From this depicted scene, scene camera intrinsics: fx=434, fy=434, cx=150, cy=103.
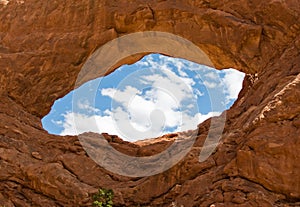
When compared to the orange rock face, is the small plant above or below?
below

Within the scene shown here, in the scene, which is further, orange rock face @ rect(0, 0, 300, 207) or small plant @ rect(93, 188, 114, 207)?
small plant @ rect(93, 188, 114, 207)

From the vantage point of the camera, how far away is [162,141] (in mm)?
17531

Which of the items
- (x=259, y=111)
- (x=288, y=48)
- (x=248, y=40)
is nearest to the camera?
(x=259, y=111)

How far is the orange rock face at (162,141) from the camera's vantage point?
40.6 ft

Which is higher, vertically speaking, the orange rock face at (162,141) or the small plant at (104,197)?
the orange rock face at (162,141)

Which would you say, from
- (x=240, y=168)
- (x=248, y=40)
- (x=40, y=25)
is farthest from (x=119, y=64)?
(x=240, y=168)

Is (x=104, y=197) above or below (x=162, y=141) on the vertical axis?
below

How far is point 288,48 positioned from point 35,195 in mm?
10134

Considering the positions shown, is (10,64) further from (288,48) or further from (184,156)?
(288,48)

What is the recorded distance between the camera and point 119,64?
19891 millimetres

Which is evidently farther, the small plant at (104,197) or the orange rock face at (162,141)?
the small plant at (104,197)

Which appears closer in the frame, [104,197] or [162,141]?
[104,197]

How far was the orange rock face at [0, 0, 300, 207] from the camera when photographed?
40.6ft

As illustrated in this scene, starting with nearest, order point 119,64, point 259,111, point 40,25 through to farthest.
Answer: point 259,111
point 40,25
point 119,64
